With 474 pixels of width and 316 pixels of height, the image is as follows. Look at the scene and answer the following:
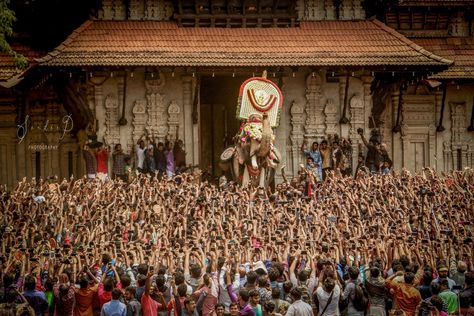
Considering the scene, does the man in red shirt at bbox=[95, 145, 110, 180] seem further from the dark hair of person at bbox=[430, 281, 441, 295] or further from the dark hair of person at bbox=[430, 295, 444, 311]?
the dark hair of person at bbox=[430, 295, 444, 311]

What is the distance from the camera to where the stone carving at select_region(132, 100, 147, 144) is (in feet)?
104

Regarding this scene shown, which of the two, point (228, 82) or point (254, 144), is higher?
point (228, 82)

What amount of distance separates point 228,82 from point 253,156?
639cm

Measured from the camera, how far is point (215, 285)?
1773cm

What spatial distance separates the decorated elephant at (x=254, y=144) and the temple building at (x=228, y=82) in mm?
1246

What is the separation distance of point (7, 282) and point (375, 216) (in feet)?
28.5

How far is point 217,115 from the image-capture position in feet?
113

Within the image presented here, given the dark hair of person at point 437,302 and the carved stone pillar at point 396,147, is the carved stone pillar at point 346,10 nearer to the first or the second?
the carved stone pillar at point 396,147

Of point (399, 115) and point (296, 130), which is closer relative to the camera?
point (296, 130)

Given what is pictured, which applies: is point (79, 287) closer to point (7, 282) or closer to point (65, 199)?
point (7, 282)

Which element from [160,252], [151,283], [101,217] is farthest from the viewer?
[101,217]

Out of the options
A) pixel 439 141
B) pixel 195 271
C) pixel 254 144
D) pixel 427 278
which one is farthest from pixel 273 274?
pixel 439 141

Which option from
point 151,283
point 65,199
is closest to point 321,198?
point 65,199

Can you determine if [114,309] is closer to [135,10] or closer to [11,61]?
[135,10]
